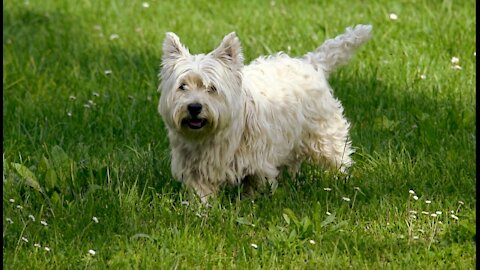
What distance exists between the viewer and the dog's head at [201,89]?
6.34 m

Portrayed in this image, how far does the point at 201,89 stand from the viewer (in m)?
6.41

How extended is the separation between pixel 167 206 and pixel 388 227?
122cm

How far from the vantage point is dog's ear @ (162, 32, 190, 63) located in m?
6.58

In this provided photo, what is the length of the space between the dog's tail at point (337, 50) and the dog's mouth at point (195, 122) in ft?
5.01

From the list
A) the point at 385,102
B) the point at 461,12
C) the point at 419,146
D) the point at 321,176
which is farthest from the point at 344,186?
the point at 461,12

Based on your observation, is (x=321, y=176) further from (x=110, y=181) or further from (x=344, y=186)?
(x=110, y=181)

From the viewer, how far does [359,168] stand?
728cm

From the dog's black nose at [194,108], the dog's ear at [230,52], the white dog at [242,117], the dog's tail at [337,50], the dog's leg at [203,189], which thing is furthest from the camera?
the dog's tail at [337,50]

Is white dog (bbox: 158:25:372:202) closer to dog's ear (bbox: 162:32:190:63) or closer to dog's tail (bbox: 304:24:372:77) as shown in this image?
dog's ear (bbox: 162:32:190:63)

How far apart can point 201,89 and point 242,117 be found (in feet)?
1.23

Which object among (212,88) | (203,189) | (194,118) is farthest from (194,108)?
(203,189)

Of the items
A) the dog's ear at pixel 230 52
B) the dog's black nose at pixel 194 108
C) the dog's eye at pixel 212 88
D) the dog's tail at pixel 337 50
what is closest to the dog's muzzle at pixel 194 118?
the dog's black nose at pixel 194 108

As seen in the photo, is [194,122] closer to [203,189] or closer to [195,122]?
[195,122]

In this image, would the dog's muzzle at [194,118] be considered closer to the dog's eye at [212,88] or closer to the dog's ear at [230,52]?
the dog's eye at [212,88]
